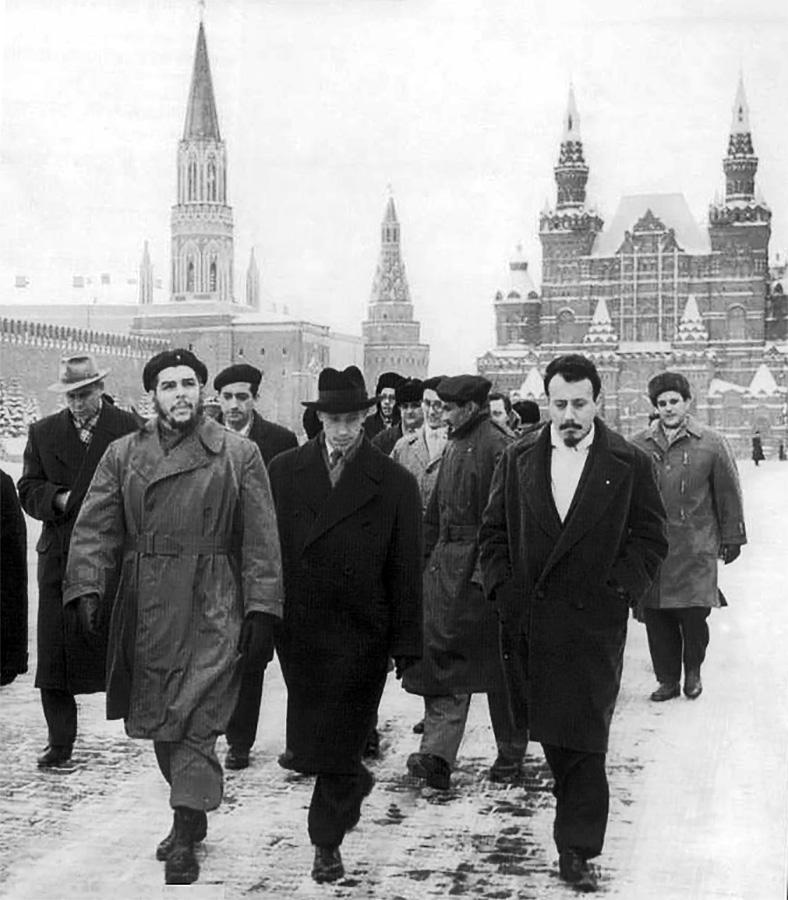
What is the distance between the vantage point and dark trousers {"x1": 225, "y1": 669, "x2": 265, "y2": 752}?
18.1 ft

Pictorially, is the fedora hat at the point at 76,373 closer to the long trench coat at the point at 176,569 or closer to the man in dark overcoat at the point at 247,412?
the man in dark overcoat at the point at 247,412

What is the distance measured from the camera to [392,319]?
22.7ft

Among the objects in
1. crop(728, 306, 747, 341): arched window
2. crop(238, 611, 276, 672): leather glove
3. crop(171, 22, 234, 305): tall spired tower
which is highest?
crop(728, 306, 747, 341): arched window

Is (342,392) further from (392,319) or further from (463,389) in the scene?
(392,319)

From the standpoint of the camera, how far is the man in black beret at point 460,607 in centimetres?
540

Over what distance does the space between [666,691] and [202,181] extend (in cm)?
345

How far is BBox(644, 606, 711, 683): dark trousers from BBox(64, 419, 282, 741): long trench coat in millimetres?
3109

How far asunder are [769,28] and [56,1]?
305 centimetres

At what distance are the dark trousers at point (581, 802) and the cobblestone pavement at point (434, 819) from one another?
0.46 ft

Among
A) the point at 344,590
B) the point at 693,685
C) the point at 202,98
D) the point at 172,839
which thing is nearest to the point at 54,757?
the point at 172,839

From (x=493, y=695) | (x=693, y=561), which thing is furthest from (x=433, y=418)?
(x=693, y=561)

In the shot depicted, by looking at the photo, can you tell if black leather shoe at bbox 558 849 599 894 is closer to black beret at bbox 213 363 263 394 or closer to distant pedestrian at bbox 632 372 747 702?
distant pedestrian at bbox 632 372 747 702

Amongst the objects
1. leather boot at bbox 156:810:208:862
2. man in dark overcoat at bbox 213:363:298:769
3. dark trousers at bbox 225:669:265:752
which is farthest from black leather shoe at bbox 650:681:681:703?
leather boot at bbox 156:810:208:862

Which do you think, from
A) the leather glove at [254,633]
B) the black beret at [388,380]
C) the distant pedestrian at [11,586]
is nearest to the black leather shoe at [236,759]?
the distant pedestrian at [11,586]
